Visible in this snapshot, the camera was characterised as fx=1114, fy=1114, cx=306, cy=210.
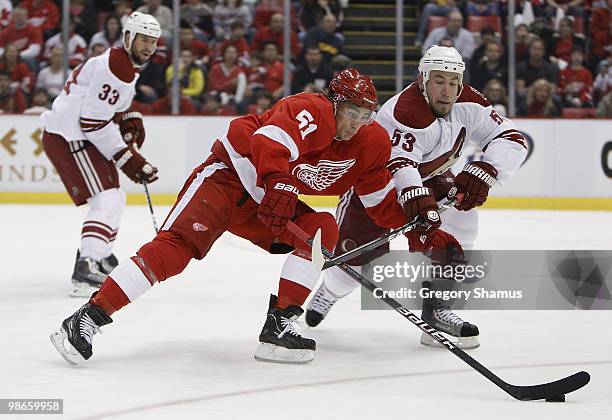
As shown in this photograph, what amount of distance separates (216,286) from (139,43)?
1.14 meters

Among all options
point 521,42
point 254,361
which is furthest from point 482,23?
point 254,361

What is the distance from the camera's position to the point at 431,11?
30.9 ft

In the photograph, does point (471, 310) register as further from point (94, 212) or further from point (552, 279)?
point (94, 212)

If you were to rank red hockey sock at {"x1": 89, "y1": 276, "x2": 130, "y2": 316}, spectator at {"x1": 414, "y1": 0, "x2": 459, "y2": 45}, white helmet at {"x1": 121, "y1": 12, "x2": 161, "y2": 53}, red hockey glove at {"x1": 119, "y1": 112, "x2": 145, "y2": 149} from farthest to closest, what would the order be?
1. spectator at {"x1": 414, "y1": 0, "x2": 459, "y2": 45}
2. red hockey glove at {"x1": 119, "y1": 112, "x2": 145, "y2": 149}
3. white helmet at {"x1": 121, "y1": 12, "x2": 161, "y2": 53}
4. red hockey sock at {"x1": 89, "y1": 276, "x2": 130, "y2": 316}

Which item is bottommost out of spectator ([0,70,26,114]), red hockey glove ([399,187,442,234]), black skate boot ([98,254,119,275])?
black skate boot ([98,254,119,275])

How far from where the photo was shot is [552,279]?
5.20 m

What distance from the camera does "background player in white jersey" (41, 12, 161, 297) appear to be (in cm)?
492

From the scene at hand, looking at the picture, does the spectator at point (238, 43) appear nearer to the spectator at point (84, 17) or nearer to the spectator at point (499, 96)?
the spectator at point (84, 17)

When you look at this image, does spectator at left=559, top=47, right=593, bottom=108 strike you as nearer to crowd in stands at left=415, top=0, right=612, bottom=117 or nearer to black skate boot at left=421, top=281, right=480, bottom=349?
crowd in stands at left=415, top=0, right=612, bottom=117

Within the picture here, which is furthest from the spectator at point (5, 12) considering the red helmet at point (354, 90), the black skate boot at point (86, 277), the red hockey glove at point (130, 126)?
the red helmet at point (354, 90)

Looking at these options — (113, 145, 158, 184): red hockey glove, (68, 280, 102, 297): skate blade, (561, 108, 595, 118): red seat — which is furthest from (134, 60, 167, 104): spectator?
(68, 280, 102, 297): skate blade

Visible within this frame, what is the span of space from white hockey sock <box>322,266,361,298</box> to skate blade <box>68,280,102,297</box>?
3.83 ft

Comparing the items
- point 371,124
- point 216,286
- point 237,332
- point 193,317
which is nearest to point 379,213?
point 371,124

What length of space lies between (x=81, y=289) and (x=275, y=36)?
4.75m
